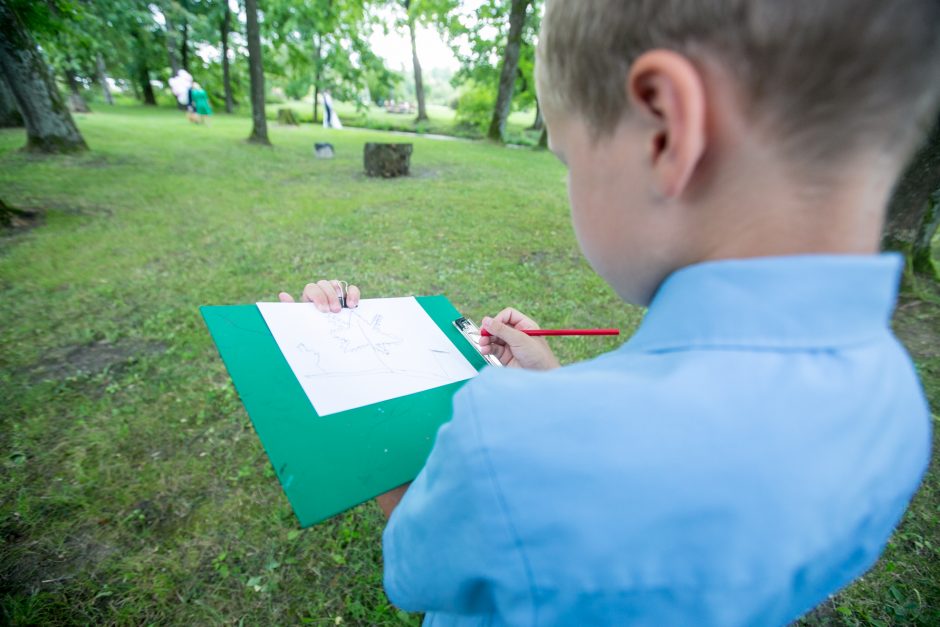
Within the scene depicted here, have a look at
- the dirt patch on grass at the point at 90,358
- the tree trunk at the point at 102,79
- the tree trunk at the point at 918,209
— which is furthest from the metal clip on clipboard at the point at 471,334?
the tree trunk at the point at 102,79

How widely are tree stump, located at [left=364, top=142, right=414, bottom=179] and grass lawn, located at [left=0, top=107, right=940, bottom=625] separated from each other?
1.90 meters

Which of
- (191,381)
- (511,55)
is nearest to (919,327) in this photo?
(191,381)

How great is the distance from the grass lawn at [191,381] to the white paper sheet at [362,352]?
3.38 ft

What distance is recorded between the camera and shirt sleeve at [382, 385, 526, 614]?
44 centimetres

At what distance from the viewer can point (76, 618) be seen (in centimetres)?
145

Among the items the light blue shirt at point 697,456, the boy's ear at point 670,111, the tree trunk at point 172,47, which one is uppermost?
the tree trunk at point 172,47

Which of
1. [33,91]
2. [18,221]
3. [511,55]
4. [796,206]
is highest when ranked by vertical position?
[511,55]

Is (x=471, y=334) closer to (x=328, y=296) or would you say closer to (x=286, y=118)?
(x=328, y=296)

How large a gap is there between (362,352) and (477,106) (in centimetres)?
2345

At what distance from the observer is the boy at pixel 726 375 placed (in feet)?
1.30

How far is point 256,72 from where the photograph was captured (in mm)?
9938

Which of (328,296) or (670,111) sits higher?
(670,111)

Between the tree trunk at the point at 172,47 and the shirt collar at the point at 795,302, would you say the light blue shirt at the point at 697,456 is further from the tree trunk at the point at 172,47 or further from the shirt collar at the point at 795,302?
the tree trunk at the point at 172,47

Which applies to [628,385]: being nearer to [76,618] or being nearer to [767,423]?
[767,423]
